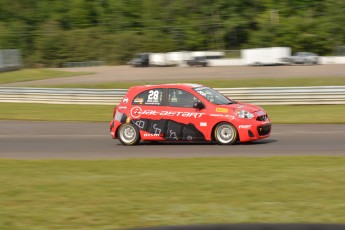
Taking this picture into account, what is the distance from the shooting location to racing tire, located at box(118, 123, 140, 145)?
16234mm

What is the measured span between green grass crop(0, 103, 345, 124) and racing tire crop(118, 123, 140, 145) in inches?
248

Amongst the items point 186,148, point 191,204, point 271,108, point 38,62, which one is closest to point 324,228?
point 191,204

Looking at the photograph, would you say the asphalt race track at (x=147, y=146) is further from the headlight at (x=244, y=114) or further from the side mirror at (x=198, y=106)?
the side mirror at (x=198, y=106)

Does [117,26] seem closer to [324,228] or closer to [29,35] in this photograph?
[29,35]

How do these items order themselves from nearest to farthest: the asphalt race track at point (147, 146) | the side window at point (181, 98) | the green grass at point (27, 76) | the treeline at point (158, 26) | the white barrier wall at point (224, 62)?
the asphalt race track at point (147, 146) < the side window at point (181, 98) < the green grass at point (27, 76) < the white barrier wall at point (224, 62) < the treeline at point (158, 26)

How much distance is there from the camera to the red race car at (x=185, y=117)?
51.0 ft

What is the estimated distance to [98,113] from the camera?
2547cm

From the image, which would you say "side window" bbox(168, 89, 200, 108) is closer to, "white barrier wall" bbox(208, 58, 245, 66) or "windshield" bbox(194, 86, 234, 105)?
"windshield" bbox(194, 86, 234, 105)

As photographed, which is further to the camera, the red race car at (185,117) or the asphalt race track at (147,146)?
the red race car at (185,117)

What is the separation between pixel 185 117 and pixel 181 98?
20.2 inches

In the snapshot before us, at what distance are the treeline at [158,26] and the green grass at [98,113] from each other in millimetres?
54810

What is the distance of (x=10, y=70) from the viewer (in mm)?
60219

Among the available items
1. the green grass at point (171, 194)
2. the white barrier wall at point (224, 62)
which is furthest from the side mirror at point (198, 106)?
the white barrier wall at point (224, 62)

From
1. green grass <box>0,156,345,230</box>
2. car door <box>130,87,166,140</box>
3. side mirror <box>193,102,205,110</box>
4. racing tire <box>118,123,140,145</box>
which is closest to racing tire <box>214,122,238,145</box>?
side mirror <box>193,102,205,110</box>
